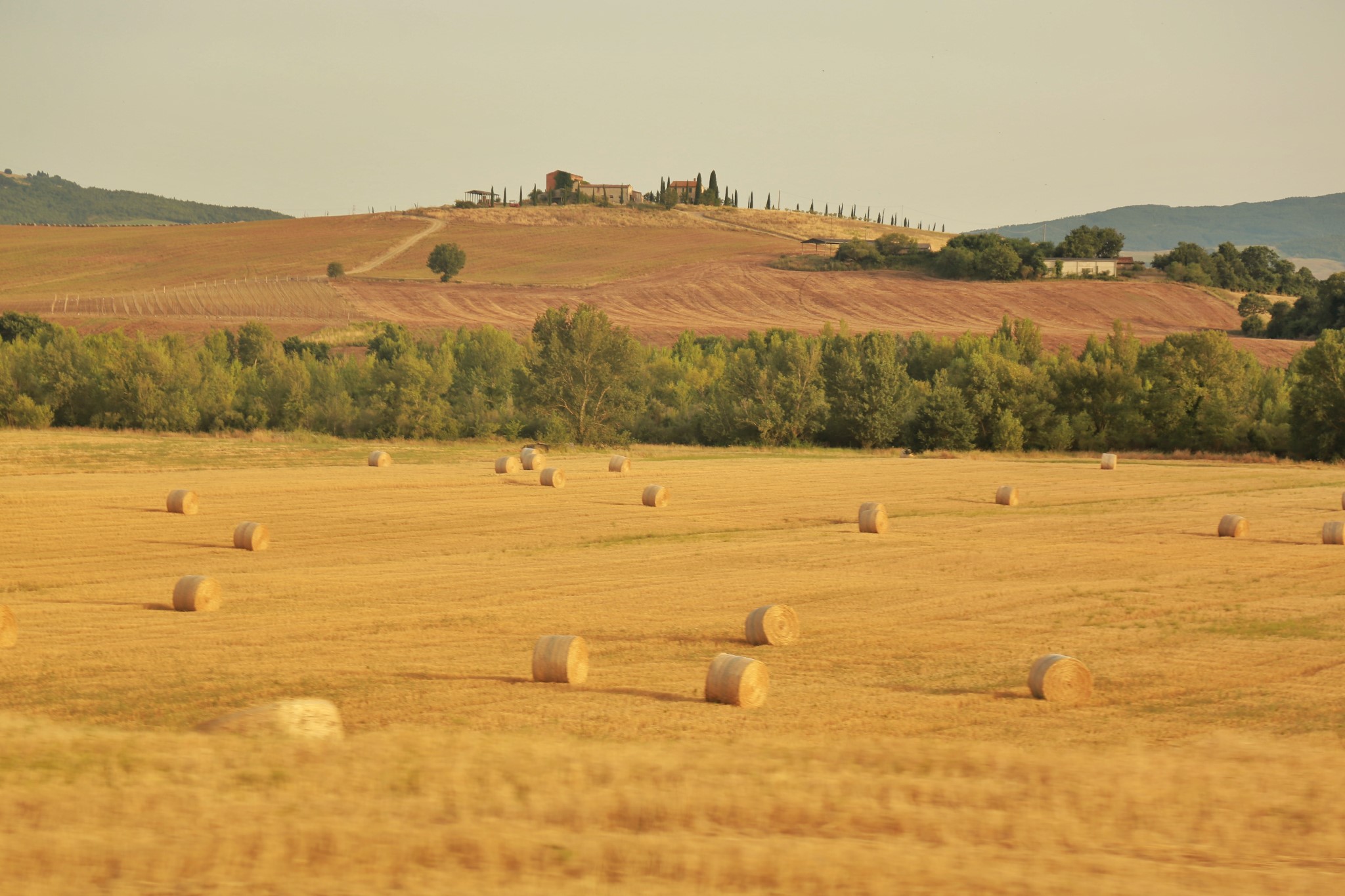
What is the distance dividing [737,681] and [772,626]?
337cm

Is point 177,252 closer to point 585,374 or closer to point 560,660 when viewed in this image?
point 585,374

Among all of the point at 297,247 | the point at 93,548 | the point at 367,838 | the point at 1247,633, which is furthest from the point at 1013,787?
the point at 297,247

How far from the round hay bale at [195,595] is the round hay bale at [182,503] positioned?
35.6ft

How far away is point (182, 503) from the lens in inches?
1048

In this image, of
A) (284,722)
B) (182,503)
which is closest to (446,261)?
(182,503)

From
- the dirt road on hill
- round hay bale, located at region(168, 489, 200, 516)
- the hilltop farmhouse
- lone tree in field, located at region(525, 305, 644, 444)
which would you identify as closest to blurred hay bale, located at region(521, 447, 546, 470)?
round hay bale, located at region(168, 489, 200, 516)

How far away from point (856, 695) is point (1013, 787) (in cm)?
361

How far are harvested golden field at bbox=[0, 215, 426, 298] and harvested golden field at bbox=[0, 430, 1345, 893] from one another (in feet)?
285

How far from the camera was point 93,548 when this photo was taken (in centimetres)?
2203

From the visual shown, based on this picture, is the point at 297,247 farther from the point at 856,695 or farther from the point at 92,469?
the point at 856,695

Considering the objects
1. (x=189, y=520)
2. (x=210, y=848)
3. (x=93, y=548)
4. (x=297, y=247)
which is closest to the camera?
(x=210, y=848)

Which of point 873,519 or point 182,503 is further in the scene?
point 182,503

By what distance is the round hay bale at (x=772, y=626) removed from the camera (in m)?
14.8

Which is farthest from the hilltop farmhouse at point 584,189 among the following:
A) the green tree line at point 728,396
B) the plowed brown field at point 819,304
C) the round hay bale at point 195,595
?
the round hay bale at point 195,595
